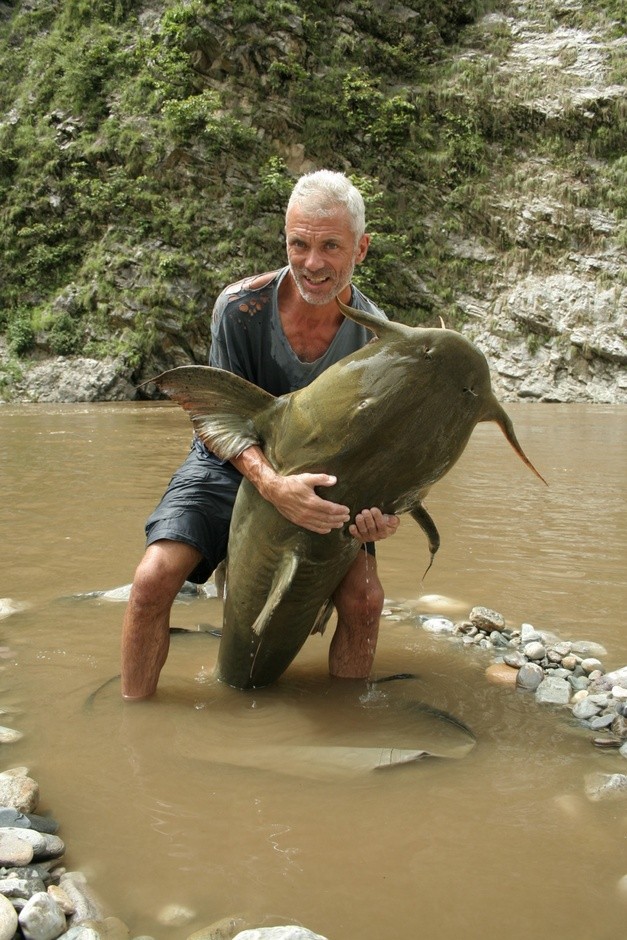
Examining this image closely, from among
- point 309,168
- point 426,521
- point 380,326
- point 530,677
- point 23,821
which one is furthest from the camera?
point 309,168

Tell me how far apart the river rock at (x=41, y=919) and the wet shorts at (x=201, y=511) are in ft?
4.03

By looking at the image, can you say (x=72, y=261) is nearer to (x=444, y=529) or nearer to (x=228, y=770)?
(x=444, y=529)

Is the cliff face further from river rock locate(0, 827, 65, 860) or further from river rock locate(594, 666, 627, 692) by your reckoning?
river rock locate(0, 827, 65, 860)

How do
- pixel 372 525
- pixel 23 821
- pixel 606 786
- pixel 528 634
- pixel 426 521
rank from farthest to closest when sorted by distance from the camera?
pixel 528 634 → pixel 426 521 → pixel 372 525 → pixel 606 786 → pixel 23 821

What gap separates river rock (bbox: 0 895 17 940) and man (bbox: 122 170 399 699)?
107cm

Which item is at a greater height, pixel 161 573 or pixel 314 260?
pixel 314 260

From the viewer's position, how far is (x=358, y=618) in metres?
2.66

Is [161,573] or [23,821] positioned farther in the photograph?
[161,573]

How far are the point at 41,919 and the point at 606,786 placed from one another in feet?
4.32

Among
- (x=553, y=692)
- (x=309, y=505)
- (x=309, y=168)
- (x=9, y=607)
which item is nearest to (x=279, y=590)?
(x=309, y=505)

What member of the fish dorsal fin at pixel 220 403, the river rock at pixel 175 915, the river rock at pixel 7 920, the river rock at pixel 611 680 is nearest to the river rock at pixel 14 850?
the river rock at pixel 7 920

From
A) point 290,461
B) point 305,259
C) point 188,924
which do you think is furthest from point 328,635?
point 188,924

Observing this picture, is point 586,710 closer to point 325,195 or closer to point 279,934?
point 279,934

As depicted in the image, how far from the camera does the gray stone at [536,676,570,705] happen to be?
8.20ft
